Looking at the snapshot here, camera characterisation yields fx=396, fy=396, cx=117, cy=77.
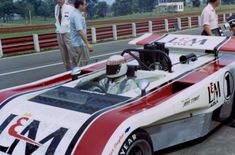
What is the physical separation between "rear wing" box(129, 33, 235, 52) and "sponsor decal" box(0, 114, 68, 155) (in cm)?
238

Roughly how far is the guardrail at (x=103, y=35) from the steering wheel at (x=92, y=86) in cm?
609

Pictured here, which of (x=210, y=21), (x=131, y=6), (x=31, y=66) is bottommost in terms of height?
(x=31, y=66)

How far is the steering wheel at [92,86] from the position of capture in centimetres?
382

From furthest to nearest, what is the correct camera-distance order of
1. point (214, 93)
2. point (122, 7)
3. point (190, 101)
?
point (122, 7)
point (214, 93)
point (190, 101)

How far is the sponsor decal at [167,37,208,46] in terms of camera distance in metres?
5.06

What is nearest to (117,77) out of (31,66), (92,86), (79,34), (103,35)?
(92,86)

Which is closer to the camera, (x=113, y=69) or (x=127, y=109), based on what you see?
(x=127, y=109)

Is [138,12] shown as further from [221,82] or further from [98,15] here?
[221,82]

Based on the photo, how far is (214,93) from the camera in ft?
13.5

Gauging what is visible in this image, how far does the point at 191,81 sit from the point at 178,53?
1.36m

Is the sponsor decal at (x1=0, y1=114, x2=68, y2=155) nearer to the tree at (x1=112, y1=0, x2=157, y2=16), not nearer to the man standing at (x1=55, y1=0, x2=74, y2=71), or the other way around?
the man standing at (x1=55, y1=0, x2=74, y2=71)

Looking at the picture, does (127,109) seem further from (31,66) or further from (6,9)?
(6,9)

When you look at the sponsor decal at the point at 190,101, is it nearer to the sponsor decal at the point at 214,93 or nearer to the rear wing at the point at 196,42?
the sponsor decal at the point at 214,93

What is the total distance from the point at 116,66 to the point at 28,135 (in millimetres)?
1138
